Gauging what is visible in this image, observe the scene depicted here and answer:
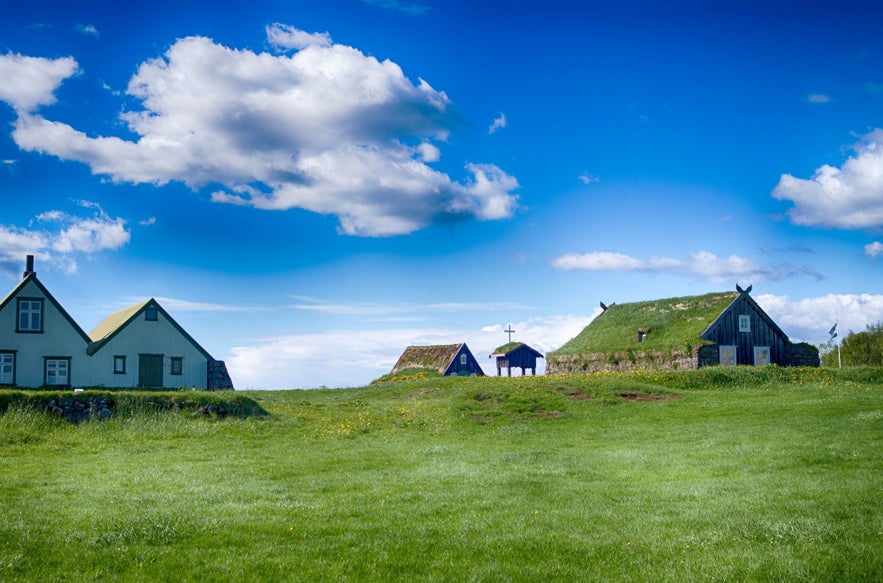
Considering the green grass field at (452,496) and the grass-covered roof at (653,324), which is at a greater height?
the grass-covered roof at (653,324)

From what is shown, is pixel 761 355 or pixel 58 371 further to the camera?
pixel 761 355

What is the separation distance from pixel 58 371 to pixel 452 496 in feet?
132

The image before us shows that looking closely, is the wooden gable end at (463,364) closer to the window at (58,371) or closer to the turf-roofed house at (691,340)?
the turf-roofed house at (691,340)

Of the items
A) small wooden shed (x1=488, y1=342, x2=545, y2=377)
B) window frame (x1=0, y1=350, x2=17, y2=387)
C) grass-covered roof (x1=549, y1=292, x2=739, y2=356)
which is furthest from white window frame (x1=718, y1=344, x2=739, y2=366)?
window frame (x1=0, y1=350, x2=17, y2=387)

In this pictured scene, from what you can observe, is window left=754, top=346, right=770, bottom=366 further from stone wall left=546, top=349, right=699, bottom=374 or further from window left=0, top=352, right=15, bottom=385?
window left=0, top=352, right=15, bottom=385

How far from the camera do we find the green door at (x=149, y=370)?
50500 millimetres

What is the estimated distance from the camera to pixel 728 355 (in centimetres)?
5641

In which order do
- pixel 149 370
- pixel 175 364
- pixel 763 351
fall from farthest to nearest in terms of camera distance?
pixel 763 351 → pixel 175 364 → pixel 149 370

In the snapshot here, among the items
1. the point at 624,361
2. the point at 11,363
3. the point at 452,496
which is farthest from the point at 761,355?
the point at 11,363

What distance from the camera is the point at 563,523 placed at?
1341 centimetres

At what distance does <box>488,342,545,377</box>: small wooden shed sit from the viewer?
73375 mm

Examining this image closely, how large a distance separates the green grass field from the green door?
71.3 feet

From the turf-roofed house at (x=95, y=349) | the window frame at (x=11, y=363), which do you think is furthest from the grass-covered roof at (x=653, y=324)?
the window frame at (x=11, y=363)

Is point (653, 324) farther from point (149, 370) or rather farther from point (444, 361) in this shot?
point (149, 370)
